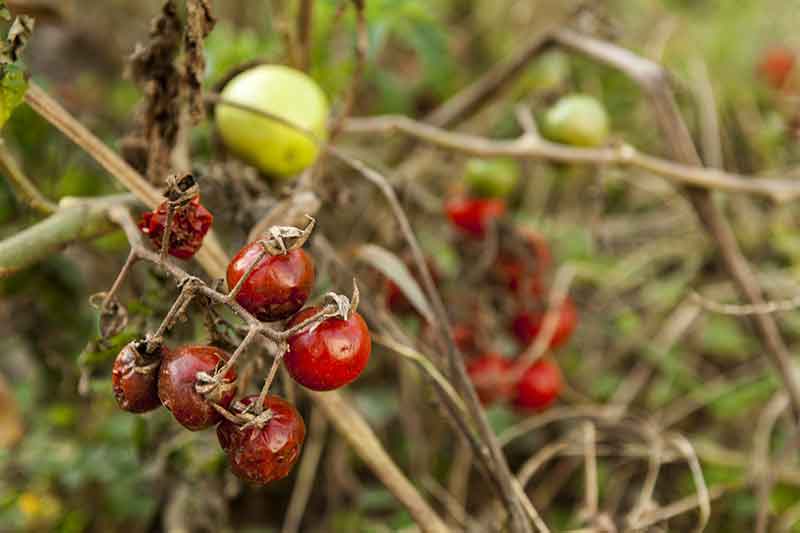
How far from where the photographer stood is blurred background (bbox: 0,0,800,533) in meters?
1.08

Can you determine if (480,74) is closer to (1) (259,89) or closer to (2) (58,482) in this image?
(1) (259,89)

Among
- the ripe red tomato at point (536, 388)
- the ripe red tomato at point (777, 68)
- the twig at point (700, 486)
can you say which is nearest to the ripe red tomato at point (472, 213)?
the ripe red tomato at point (536, 388)

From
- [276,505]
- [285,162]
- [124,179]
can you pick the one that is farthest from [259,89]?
[276,505]

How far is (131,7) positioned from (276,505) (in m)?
1.41

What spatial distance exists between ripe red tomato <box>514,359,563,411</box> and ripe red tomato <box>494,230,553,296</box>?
14 cm

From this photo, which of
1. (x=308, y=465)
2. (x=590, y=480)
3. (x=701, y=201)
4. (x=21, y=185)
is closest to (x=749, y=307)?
(x=701, y=201)

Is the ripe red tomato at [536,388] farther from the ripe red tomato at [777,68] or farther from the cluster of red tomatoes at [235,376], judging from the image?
the ripe red tomato at [777,68]

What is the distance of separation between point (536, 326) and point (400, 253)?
293mm

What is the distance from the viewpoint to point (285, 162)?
3.45 feet

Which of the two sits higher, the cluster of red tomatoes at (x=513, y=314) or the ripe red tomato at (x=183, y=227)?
the ripe red tomato at (x=183, y=227)

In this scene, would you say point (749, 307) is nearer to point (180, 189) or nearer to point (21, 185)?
point (180, 189)

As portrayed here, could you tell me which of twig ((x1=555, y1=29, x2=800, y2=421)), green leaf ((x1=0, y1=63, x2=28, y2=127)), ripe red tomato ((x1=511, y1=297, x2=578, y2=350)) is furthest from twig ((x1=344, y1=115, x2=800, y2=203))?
green leaf ((x1=0, y1=63, x2=28, y2=127))

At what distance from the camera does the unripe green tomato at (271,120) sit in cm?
101

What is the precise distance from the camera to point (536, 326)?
1.32 meters
